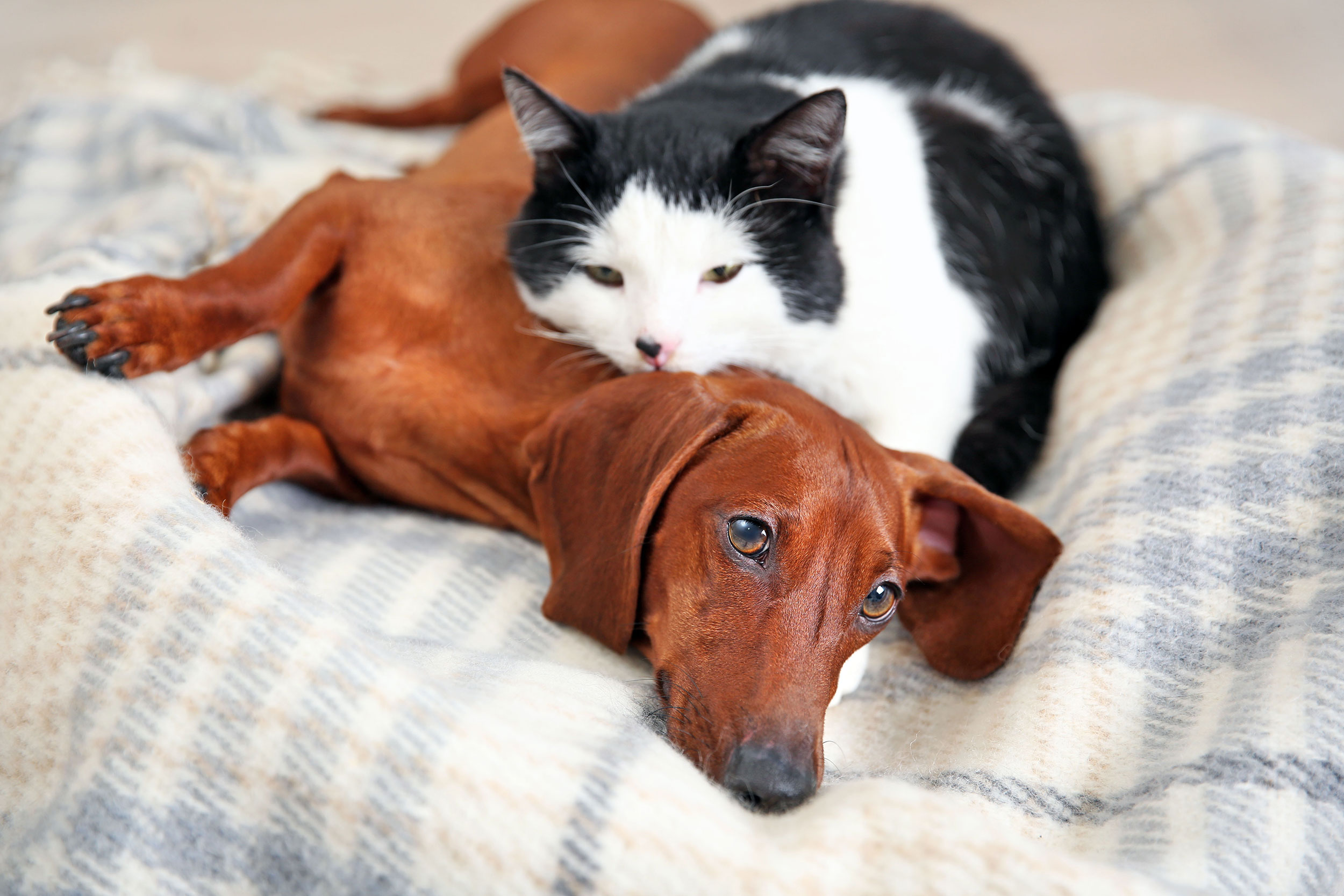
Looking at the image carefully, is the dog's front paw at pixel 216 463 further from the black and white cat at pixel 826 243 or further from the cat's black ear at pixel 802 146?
the cat's black ear at pixel 802 146

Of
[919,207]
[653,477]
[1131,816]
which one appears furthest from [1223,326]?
[653,477]

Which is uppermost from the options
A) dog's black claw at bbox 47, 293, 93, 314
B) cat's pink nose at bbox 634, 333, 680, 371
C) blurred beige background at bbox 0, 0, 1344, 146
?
dog's black claw at bbox 47, 293, 93, 314

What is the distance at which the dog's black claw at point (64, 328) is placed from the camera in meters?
1.36

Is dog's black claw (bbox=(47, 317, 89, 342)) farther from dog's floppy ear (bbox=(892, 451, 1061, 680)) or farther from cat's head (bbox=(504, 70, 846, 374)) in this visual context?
dog's floppy ear (bbox=(892, 451, 1061, 680))

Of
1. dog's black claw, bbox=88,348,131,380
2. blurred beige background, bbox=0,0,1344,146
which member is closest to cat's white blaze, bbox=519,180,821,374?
dog's black claw, bbox=88,348,131,380

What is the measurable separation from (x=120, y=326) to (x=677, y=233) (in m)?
0.77

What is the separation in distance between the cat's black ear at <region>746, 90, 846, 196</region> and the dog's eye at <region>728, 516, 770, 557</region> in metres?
A: 0.57

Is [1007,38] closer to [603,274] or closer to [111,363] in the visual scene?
[603,274]

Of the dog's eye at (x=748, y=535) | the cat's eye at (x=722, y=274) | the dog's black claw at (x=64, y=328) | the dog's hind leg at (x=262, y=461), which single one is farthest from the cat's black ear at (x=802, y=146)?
the dog's black claw at (x=64, y=328)

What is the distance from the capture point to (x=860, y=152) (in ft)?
5.84

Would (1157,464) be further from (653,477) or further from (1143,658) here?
(653,477)

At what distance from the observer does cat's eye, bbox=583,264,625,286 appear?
5.28ft

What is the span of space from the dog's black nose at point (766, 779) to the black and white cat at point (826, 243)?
2.05ft

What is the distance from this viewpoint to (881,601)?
133 centimetres
